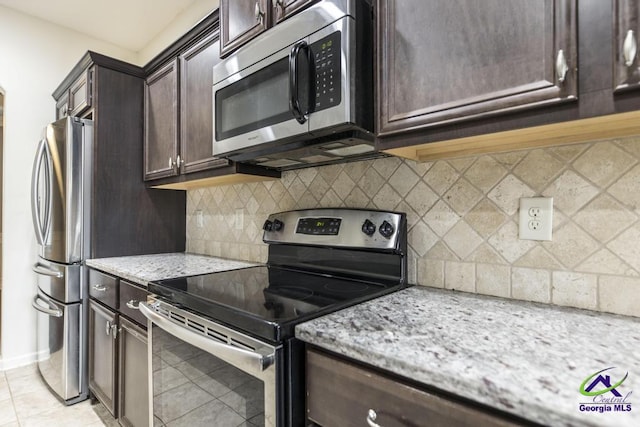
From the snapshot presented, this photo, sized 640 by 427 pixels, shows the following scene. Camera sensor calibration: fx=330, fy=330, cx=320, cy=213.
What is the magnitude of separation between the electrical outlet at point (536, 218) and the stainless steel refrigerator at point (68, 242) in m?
2.32

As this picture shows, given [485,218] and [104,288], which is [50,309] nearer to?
[104,288]

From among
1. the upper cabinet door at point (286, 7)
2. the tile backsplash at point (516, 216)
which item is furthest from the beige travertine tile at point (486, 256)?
the upper cabinet door at point (286, 7)

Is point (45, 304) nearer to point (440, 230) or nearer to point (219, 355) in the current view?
point (219, 355)

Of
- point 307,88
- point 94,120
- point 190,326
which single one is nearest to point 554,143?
point 307,88

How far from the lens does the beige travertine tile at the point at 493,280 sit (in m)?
1.07

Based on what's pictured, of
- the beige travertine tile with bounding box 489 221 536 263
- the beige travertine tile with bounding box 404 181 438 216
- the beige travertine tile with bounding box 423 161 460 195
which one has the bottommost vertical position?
the beige travertine tile with bounding box 489 221 536 263

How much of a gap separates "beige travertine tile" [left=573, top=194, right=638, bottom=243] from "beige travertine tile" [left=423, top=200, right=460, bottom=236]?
36 centimetres

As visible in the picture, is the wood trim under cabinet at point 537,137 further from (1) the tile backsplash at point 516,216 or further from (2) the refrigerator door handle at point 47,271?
(2) the refrigerator door handle at point 47,271

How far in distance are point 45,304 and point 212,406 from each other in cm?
198

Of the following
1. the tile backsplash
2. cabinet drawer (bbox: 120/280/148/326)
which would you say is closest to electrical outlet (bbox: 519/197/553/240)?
the tile backsplash

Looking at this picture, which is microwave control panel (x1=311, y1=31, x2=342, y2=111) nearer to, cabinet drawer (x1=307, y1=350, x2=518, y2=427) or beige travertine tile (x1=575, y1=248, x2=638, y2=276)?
cabinet drawer (x1=307, y1=350, x2=518, y2=427)

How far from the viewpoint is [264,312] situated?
0.91m

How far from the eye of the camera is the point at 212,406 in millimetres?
1061

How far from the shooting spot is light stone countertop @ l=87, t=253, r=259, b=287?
1545mm
